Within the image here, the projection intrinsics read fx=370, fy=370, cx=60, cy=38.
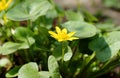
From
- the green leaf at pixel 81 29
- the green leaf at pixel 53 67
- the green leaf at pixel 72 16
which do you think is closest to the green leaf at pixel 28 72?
the green leaf at pixel 53 67

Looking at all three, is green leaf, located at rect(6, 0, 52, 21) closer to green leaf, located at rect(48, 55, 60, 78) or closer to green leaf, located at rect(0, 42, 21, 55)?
green leaf, located at rect(0, 42, 21, 55)

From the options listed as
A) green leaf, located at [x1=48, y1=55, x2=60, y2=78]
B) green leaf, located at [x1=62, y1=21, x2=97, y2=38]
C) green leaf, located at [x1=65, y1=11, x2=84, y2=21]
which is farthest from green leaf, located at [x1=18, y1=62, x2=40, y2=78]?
green leaf, located at [x1=65, y1=11, x2=84, y2=21]

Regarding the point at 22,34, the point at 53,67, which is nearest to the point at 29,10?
the point at 22,34

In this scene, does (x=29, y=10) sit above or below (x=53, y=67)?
above

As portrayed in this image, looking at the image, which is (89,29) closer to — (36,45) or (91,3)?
(36,45)

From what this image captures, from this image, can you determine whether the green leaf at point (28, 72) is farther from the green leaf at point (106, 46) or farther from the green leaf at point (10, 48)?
the green leaf at point (106, 46)

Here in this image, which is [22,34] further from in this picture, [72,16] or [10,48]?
[72,16]
